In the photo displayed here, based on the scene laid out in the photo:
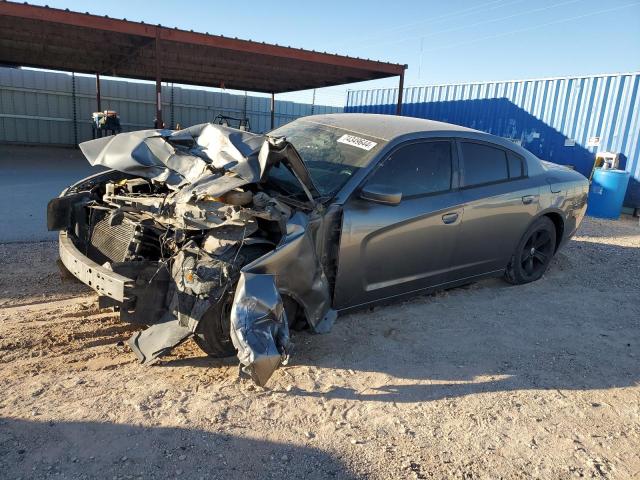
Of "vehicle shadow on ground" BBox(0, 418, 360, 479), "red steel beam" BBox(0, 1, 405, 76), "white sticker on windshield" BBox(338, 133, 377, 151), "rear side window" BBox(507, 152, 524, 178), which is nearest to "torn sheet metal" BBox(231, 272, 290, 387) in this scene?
"vehicle shadow on ground" BBox(0, 418, 360, 479)

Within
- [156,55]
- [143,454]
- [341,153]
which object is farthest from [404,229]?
[156,55]

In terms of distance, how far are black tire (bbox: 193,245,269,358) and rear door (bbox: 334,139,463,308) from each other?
0.74 meters

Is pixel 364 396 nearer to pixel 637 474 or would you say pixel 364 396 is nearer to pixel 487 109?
pixel 637 474

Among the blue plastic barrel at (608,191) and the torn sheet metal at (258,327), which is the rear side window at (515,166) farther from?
the blue plastic barrel at (608,191)

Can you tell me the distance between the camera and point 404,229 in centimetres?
→ 382

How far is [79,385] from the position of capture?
2.90 m

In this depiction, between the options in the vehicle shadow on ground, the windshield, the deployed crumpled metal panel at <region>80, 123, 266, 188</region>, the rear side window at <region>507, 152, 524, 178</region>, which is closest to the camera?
the vehicle shadow on ground

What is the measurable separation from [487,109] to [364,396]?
13.7 metres

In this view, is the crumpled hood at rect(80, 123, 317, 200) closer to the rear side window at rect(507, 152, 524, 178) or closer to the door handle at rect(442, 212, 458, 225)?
the door handle at rect(442, 212, 458, 225)

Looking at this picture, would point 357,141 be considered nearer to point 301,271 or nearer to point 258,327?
point 301,271

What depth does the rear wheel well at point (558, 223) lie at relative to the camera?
539 centimetres

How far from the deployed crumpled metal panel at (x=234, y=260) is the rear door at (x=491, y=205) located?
1648 millimetres

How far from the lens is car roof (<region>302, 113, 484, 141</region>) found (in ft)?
13.4

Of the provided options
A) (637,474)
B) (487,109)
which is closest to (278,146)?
(637,474)
